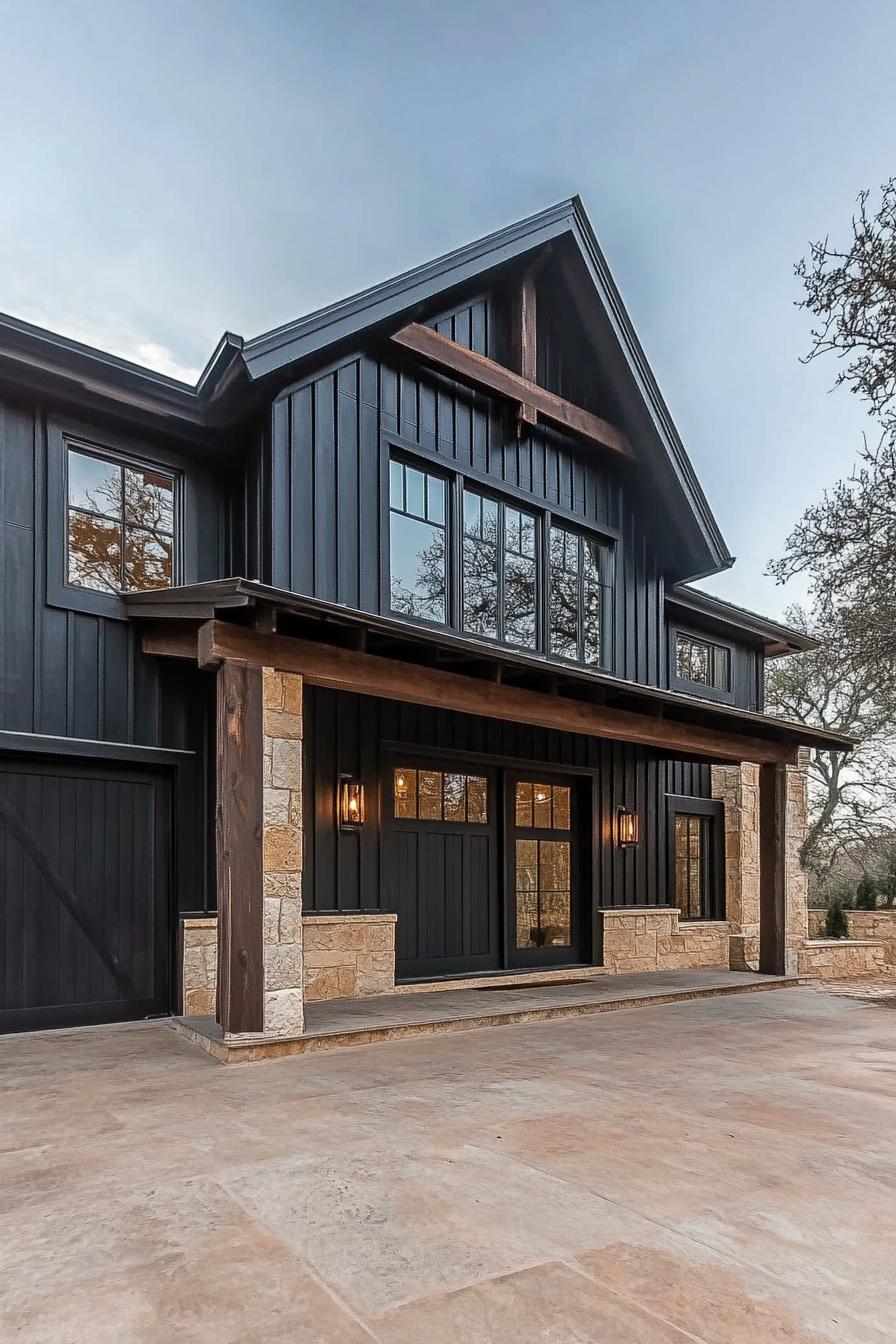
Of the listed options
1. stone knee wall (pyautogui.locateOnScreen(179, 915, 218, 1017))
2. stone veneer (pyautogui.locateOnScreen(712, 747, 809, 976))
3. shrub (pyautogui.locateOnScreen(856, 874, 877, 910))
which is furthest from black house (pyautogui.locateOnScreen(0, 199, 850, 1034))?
shrub (pyautogui.locateOnScreen(856, 874, 877, 910))

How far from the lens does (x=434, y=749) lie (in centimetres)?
870

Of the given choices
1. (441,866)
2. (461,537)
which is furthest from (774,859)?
(461,537)

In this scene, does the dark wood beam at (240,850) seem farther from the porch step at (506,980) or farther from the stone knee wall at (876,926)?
the stone knee wall at (876,926)

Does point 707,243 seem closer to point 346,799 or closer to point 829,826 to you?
point 829,826

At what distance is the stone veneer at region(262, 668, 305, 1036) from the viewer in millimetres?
5945

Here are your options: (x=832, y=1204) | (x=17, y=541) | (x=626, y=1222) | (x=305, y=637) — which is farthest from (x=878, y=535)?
(x=17, y=541)

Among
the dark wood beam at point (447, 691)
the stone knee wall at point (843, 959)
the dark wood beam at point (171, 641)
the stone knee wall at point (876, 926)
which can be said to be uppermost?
the dark wood beam at point (171, 641)

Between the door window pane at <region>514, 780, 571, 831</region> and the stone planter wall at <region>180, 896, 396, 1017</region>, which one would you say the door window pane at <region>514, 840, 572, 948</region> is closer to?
the door window pane at <region>514, 780, 571, 831</region>

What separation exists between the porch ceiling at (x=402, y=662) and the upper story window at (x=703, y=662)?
2.86m

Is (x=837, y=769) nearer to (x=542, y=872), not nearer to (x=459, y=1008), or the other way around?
(x=542, y=872)

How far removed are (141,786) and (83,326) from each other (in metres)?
12.3

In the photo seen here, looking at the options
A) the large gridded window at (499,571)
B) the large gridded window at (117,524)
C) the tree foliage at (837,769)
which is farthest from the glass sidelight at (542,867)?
the tree foliage at (837,769)

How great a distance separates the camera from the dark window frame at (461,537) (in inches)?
326

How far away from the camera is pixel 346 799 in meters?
7.79
